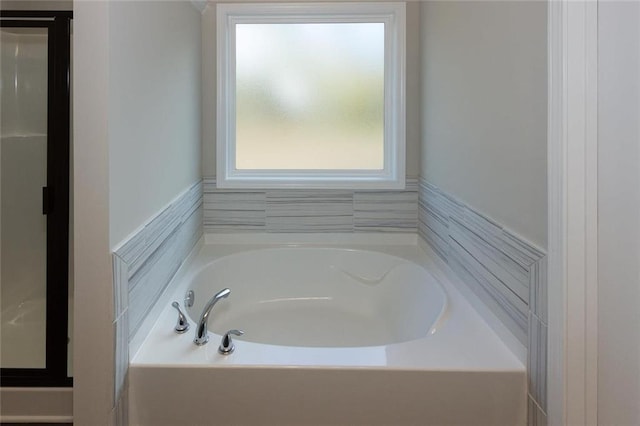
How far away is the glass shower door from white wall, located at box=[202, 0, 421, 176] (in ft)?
2.72

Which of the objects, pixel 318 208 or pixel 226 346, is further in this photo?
pixel 318 208

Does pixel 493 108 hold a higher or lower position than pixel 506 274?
higher

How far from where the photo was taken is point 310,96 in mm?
2941

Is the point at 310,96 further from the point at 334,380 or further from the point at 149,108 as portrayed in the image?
the point at 334,380

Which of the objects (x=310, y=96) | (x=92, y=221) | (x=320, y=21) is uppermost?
(x=320, y=21)

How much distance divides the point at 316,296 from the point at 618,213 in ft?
6.20

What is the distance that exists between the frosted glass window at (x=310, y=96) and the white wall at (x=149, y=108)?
0.42 metres

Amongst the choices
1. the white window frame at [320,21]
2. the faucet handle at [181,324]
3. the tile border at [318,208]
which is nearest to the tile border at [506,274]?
the tile border at [318,208]

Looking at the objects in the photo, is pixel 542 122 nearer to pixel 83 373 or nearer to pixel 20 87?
pixel 83 373

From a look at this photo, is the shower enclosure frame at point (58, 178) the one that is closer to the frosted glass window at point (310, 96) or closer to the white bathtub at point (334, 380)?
the white bathtub at point (334, 380)

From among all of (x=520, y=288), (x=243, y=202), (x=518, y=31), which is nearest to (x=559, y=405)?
(x=520, y=288)

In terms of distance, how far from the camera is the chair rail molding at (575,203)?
111cm

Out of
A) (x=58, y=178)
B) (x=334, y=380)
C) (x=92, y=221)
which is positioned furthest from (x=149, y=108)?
(x=334, y=380)

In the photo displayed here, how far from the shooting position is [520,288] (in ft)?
4.50
